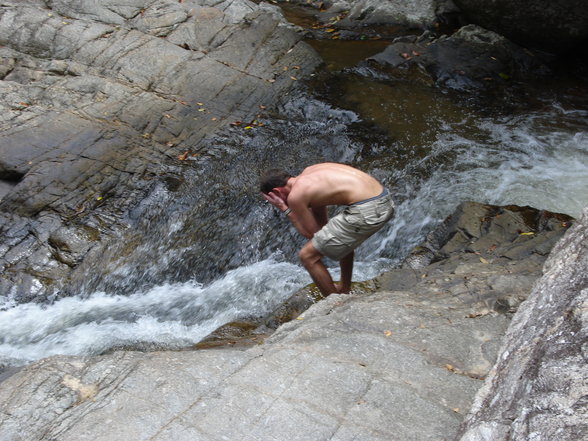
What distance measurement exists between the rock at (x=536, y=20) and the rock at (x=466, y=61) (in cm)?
26

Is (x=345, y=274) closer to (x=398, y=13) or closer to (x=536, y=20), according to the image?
(x=536, y=20)

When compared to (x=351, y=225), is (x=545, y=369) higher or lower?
higher

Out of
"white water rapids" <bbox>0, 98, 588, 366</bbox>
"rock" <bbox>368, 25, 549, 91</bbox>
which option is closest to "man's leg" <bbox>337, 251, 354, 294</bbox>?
"white water rapids" <bbox>0, 98, 588, 366</bbox>

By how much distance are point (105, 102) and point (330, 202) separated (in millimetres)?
5303

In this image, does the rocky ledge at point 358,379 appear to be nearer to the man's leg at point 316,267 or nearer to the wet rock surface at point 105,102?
the man's leg at point 316,267

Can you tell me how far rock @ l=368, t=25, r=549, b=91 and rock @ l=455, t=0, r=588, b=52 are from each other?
26 centimetres

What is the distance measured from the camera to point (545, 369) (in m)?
2.37

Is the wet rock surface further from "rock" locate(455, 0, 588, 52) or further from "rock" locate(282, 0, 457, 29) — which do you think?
"rock" locate(455, 0, 588, 52)

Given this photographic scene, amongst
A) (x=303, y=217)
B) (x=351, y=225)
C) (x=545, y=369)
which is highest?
(x=545, y=369)

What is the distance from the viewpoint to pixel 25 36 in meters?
9.98

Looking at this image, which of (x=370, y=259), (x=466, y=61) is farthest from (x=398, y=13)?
(x=370, y=259)

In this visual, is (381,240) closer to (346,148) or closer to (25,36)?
(346,148)

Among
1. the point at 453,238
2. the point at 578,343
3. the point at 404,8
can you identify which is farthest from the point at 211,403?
the point at 404,8

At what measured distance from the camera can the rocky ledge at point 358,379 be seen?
2496mm
